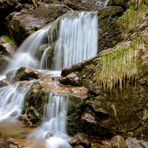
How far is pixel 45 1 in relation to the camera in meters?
17.9

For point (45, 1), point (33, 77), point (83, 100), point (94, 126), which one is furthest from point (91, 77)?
point (45, 1)

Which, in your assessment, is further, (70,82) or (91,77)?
(70,82)

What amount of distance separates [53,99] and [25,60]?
19.2 ft

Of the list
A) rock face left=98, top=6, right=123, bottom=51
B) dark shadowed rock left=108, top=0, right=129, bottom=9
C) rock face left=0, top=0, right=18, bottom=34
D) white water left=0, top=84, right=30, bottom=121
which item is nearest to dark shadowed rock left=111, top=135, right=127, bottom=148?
white water left=0, top=84, right=30, bottom=121

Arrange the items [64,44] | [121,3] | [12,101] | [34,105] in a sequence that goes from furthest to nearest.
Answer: [64,44], [121,3], [12,101], [34,105]

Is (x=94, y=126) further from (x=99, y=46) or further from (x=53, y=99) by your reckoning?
(x=99, y=46)

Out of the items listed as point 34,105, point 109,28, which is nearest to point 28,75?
point 34,105

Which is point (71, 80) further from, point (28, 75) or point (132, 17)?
point (132, 17)

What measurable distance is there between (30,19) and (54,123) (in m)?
8.59

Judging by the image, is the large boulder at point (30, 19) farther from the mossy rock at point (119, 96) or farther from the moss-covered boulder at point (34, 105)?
the mossy rock at point (119, 96)

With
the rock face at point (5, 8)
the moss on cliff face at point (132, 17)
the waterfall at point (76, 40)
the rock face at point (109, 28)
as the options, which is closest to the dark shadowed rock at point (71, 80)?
the moss on cliff face at point (132, 17)

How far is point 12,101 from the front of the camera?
10031 mm

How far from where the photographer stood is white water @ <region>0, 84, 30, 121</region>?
372 inches

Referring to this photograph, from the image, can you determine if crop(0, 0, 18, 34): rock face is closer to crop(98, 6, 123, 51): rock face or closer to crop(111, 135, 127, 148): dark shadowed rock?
crop(98, 6, 123, 51): rock face
